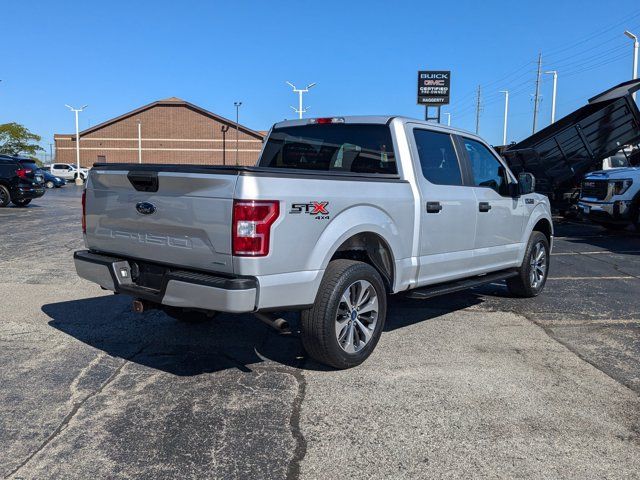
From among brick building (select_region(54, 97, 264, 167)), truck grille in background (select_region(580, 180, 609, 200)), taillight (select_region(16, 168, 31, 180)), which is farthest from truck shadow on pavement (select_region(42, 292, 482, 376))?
brick building (select_region(54, 97, 264, 167))

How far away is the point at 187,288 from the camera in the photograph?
12.2 feet

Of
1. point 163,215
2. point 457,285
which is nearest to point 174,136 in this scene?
point 457,285

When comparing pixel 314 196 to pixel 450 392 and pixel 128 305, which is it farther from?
pixel 128 305

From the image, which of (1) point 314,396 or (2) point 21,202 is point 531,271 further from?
(2) point 21,202

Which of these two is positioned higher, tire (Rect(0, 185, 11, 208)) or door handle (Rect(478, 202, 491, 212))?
door handle (Rect(478, 202, 491, 212))

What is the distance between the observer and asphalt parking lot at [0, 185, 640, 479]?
3.08 m

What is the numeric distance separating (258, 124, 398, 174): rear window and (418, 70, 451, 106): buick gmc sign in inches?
1422

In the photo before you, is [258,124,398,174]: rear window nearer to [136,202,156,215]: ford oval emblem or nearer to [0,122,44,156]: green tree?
[136,202,156,215]: ford oval emblem

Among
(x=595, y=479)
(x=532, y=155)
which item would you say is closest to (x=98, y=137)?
(x=532, y=155)

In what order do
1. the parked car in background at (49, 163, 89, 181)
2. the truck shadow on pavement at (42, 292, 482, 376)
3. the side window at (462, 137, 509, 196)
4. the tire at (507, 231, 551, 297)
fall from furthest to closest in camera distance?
the parked car in background at (49, 163, 89, 181), the tire at (507, 231, 551, 297), the side window at (462, 137, 509, 196), the truck shadow on pavement at (42, 292, 482, 376)

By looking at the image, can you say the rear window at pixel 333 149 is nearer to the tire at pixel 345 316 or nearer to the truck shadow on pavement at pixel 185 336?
the tire at pixel 345 316

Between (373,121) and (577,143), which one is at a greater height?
(577,143)

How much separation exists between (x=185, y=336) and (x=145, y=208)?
166 cm

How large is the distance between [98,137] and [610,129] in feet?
219
